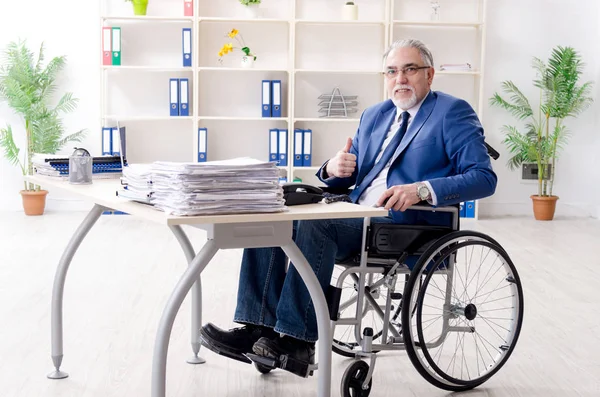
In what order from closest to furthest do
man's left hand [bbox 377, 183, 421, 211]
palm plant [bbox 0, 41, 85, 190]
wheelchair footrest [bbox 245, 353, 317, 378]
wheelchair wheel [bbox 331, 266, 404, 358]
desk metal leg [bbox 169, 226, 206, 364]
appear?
wheelchair footrest [bbox 245, 353, 317, 378], man's left hand [bbox 377, 183, 421, 211], wheelchair wheel [bbox 331, 266, 404, 358], desk metal leg [bbox 169, 226, 206, 364], palm plant [bbox 0, 41, 85, 190]

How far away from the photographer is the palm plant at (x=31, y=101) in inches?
237

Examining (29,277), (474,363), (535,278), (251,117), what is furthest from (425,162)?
(251,117)

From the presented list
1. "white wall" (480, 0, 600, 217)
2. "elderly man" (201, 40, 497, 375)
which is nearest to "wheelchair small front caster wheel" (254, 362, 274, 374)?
"elderly man" (201, 40, 497, 375)

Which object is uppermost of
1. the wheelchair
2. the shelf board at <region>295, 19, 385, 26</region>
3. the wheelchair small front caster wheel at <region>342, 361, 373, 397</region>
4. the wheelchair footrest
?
the shelf board at <region>295, 19, 385, 26</region>

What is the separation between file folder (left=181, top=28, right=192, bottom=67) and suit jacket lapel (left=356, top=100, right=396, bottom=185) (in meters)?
3.60

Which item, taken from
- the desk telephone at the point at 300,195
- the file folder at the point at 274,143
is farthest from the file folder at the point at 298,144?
the desk telephone at the point at 300,195

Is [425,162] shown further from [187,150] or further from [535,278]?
[187,150]

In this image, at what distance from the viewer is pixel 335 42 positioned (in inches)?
255

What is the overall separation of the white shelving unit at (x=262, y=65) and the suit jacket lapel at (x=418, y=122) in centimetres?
362

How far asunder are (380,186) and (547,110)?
3907mm

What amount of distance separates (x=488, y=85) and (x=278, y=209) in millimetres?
4931

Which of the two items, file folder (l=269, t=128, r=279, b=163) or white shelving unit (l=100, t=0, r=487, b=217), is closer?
file folder (l=269, t=128, r=279, b=163)

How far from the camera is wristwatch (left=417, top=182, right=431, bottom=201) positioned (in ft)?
7.92

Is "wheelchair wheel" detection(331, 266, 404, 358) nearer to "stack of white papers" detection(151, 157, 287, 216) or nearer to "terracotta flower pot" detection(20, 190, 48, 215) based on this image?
"stack of white papers" detection(151, 157, 287, 216)
